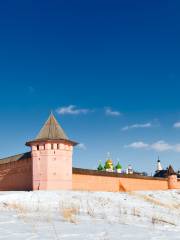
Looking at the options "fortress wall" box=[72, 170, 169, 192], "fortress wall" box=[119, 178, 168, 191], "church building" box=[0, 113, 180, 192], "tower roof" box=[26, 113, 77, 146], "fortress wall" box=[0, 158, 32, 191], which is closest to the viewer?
"church building" box=[0, 113, 180, 192]

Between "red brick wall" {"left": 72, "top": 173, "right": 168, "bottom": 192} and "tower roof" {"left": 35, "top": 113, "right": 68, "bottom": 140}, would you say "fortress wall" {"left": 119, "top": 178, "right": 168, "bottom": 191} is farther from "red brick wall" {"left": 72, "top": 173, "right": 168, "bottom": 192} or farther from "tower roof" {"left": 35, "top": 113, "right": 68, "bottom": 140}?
"tower roof" {"left": 35, "top": 113, "right": 68, "bottom": 140}

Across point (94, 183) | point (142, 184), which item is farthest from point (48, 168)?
point (142, 184)

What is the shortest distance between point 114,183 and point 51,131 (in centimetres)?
753

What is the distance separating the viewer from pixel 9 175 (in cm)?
2100

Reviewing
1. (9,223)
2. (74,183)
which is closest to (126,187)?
(74,183)

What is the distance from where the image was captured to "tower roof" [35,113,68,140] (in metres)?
18.9

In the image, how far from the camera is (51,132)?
757 inches

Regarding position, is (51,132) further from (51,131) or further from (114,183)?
(114,183)

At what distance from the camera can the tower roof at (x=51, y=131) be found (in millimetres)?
18870

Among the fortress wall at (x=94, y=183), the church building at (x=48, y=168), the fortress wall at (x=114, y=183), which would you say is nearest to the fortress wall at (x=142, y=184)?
the fortress wall at (x=114, y=183)

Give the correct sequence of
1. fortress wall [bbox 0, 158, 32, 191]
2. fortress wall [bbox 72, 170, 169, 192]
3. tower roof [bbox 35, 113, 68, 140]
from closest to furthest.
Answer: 1. tower roof [bbox 35, 113, 68, 140]
2. fortress wall [bbox 0, 158, 32, 191]
3. fortress wall [bbox 72, 170, 169, 192]

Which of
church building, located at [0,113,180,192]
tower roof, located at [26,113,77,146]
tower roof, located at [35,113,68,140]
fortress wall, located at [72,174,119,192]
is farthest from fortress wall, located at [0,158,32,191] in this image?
fortress wall, located at [72,174,119,192]

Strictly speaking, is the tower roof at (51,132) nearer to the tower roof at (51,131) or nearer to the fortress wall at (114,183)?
the tower roof at (51,131)

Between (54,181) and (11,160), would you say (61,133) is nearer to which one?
(54,181)
